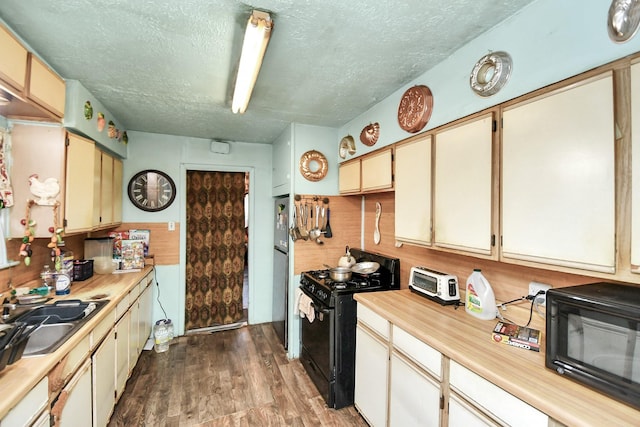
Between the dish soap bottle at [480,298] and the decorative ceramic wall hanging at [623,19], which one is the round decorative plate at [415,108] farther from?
the dish soap bottle at [480,298]

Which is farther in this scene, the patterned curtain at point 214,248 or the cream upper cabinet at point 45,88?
the patterned curtain at point 214,248

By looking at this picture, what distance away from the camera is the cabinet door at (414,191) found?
1851 mm

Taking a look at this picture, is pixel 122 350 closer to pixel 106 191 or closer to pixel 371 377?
pixel 106 191

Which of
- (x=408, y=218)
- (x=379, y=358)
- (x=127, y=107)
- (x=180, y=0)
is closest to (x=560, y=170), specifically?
(x=408, y=218)

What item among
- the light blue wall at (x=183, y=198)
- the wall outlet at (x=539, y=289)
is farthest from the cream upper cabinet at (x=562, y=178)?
the light blue wall at (x=183, y=198)

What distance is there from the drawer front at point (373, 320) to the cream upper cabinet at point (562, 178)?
2.64 ft

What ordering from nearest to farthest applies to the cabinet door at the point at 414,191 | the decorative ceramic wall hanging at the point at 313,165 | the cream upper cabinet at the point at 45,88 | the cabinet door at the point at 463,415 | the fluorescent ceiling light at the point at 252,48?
the cabinet door at the point at 463,415 → the fluorescent ceiling light at the point at 252,48 → the cream upper cabinet at the point at 45,88 → the cabinet door at the point at 414,191 → the decorative ceramic wall hanging at the point at 313,165

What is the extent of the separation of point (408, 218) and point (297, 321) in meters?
1.70

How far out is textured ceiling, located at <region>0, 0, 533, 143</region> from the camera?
4.25 ft

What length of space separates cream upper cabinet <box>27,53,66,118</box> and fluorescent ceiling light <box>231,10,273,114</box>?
43.2 inches

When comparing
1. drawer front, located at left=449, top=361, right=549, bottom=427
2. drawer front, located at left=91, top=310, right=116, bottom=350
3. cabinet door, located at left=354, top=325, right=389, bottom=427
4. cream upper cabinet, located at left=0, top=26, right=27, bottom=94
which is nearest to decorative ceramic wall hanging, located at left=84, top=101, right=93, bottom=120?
cream upper cabinet, located at left=0, top=26, right=27, bottom=94

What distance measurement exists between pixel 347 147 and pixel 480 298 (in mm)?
1845

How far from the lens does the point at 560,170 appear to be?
1143 mm

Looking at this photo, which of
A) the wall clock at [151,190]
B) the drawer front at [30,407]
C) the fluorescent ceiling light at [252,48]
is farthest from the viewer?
the wall clock at [151,190]
